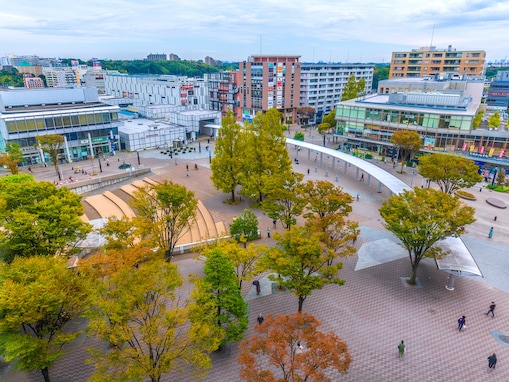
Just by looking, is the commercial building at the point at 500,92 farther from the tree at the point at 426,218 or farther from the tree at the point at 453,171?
the tree at the point at 426,218

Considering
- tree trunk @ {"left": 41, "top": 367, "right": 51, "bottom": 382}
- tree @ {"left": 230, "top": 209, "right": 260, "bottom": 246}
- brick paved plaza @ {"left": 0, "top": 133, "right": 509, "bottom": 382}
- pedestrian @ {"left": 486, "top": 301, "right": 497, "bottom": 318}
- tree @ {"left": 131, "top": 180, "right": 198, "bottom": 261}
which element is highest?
tree @ {"left": 131, "top": 180, "right": 198, "bottom": 261}

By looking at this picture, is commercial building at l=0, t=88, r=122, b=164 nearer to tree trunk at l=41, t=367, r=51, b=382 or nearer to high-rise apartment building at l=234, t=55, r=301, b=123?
high-rise apartment building at l=234, t=55, r=301, b=123

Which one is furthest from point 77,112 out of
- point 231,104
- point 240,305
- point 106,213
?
point 240,305

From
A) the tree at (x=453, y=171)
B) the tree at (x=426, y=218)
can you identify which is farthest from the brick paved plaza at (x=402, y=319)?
the tree at (x=453, y=171)

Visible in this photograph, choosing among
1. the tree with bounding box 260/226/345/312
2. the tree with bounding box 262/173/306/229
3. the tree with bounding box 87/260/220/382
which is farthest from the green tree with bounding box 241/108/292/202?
the tree with bounding box 87/260/220/382

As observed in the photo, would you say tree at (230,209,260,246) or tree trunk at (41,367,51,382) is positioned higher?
tree at (230,209,260,246)

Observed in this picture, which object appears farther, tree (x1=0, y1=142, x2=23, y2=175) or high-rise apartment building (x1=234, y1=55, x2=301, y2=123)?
high-rise apartment building (x1=234, y1=55, x2=301, y2=123)

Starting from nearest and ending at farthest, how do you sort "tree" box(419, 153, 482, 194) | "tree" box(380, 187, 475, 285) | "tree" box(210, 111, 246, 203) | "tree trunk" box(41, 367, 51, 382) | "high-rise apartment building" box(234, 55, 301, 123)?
"tree trunk" box(41, 367, 51, 382) < "tree" box(380, 187, 475, 285) < "tree" box(419, 153, 482, 194) < "tree" box(210, 111, 246, 203) < "high-rise apartment building" box(234, 55, 301, 123)

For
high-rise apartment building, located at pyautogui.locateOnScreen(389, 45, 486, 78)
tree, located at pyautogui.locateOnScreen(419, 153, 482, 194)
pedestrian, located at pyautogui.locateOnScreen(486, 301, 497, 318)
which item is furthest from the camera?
high-rise apartment building, located at pyautogui.locateOnScreen(389, 45, 486, 78)
